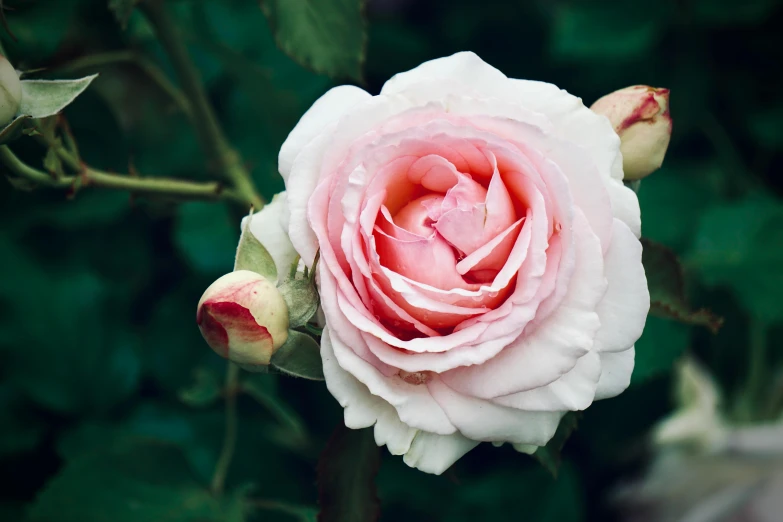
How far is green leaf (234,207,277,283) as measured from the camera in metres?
0.41

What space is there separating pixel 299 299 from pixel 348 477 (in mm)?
143

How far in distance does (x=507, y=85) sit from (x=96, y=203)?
59cm

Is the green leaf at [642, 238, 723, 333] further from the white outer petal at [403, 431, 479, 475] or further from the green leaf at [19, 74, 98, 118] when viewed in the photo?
the green leaf at [19, 74, 98, 118]

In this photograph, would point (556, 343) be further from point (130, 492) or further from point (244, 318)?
point (130, 492)

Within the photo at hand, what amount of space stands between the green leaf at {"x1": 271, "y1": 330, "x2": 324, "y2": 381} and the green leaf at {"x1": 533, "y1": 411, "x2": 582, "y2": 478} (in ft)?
0.53

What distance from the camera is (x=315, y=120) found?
43 cm

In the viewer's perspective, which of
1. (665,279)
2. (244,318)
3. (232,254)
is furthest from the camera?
(232,254)

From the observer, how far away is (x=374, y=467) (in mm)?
470

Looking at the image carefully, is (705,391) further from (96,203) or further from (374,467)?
(96,203)

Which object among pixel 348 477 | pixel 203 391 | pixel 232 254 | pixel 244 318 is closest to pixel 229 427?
pixel 203 391

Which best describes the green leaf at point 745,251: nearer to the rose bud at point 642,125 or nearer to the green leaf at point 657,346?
the green leaf at point 657,346

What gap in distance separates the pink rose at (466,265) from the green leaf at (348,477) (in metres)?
0.08

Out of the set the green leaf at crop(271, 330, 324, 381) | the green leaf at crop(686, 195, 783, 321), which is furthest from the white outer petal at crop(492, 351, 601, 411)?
the green leaf at crop(686, 195, 783, 321)

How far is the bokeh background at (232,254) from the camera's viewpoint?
754mm
